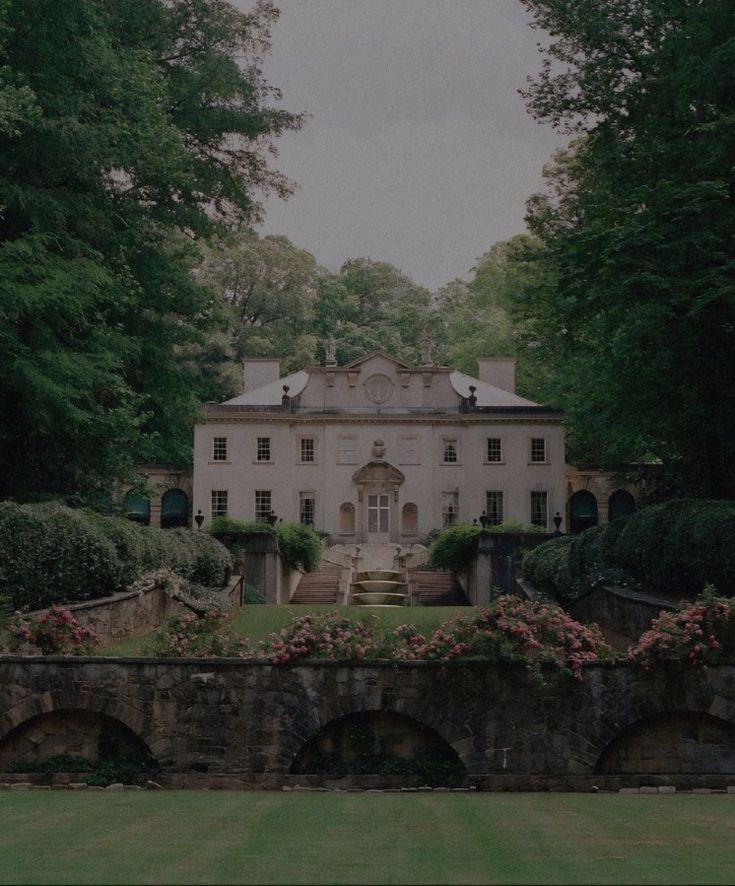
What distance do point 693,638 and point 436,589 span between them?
26017mm

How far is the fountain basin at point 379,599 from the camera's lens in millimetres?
36812

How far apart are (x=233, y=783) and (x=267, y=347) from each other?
170 feet

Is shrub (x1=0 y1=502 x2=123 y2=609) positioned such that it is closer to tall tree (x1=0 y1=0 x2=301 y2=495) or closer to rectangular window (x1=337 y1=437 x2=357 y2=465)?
tall tree (x1=0 y1=0 x2=301 y2=495)

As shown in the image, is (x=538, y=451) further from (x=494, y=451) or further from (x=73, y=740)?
(x=73, y=740)

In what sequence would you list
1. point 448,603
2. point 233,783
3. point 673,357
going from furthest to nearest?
point 448,603, point 673,357, point 233,783

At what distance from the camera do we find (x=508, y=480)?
5241 cm

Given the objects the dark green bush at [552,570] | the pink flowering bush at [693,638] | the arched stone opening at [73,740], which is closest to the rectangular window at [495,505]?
the dark green bush at [552,570]

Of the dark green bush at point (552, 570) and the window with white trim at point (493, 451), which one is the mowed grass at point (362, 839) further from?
the window with white trim at point (493, 451)

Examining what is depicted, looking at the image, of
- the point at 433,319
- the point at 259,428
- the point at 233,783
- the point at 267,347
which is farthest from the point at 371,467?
the point at 233,783

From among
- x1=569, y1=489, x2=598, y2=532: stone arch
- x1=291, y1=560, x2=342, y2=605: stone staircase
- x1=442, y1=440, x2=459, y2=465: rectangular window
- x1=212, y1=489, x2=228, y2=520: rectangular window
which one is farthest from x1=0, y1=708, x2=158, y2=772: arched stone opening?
x1=569, y1=489, x2=598, y2=532: stone arch

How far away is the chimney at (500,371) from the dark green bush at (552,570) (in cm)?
2375

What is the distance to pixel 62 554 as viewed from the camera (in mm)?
18078

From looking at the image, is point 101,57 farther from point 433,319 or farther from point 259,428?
point 433,319

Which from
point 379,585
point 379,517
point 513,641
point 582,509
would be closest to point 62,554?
point 513,641
